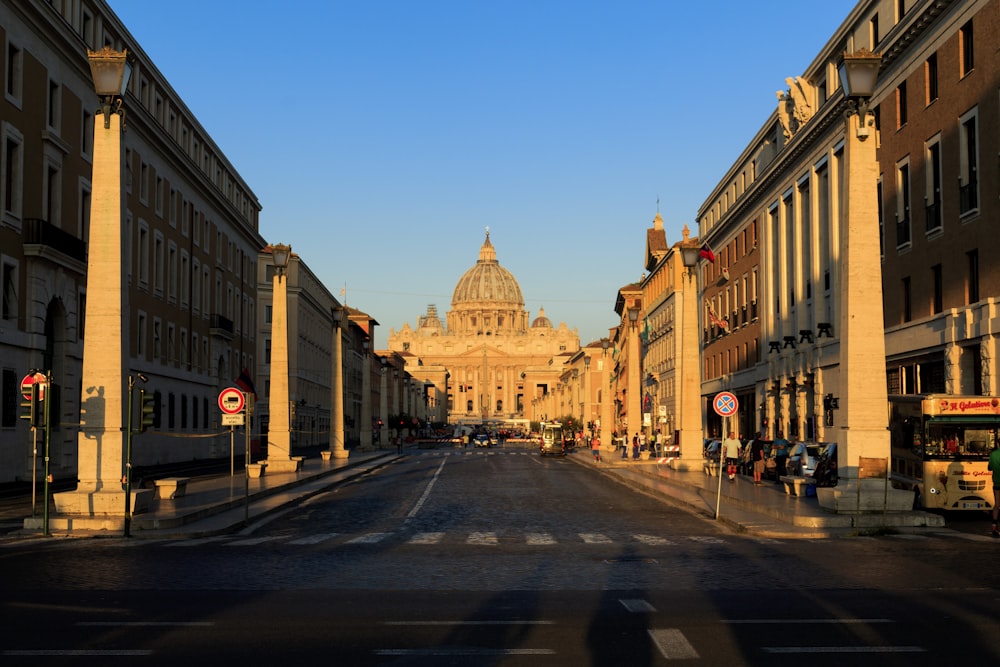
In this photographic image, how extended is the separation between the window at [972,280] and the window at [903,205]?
4904 millimetres

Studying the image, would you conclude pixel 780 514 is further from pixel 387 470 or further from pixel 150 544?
pixel 387 470

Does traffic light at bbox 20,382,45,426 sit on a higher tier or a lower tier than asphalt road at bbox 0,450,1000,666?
higher

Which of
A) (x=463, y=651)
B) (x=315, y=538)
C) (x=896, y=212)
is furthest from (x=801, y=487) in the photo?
(x=463, y=651)

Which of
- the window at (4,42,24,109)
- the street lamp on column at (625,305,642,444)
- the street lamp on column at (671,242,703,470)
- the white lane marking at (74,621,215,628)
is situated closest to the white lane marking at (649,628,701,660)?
the white lane marking at (74,621,215,628)

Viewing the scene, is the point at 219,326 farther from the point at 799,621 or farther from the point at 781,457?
the point at 799,621

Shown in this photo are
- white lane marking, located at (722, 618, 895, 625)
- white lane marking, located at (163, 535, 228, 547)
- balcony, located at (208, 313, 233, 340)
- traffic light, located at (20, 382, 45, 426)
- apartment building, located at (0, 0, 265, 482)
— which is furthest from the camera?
balcony, located at (208, 313, 233, 340)

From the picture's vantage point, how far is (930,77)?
1460 inches

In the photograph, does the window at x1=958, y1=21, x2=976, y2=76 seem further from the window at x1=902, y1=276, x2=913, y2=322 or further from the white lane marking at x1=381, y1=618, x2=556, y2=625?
the white lane marking at x1=381, y1=618, x2=556, y2=625

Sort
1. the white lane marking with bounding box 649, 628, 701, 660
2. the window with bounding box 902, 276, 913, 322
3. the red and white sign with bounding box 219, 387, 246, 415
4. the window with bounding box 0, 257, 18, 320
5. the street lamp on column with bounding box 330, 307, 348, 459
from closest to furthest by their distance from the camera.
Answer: the white lane marking with bounding box 649, 628, 701, 660 → the red and white sign with bounding box 219, 387, 246, 415 → the window with bounding box 0, 257, 18, 320 → the window with bounding box 902, 276, 913, 322 → the street lamp on column with bounding box 330, 307, 348, 459

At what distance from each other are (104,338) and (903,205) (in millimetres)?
27446

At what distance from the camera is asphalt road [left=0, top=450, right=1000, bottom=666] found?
31.9 feet

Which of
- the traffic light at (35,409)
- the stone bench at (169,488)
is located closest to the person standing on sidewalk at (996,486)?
the traffic light at (35,409)

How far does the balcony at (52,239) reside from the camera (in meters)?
39.0

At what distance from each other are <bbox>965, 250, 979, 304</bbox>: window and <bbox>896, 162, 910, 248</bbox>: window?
4904mm
